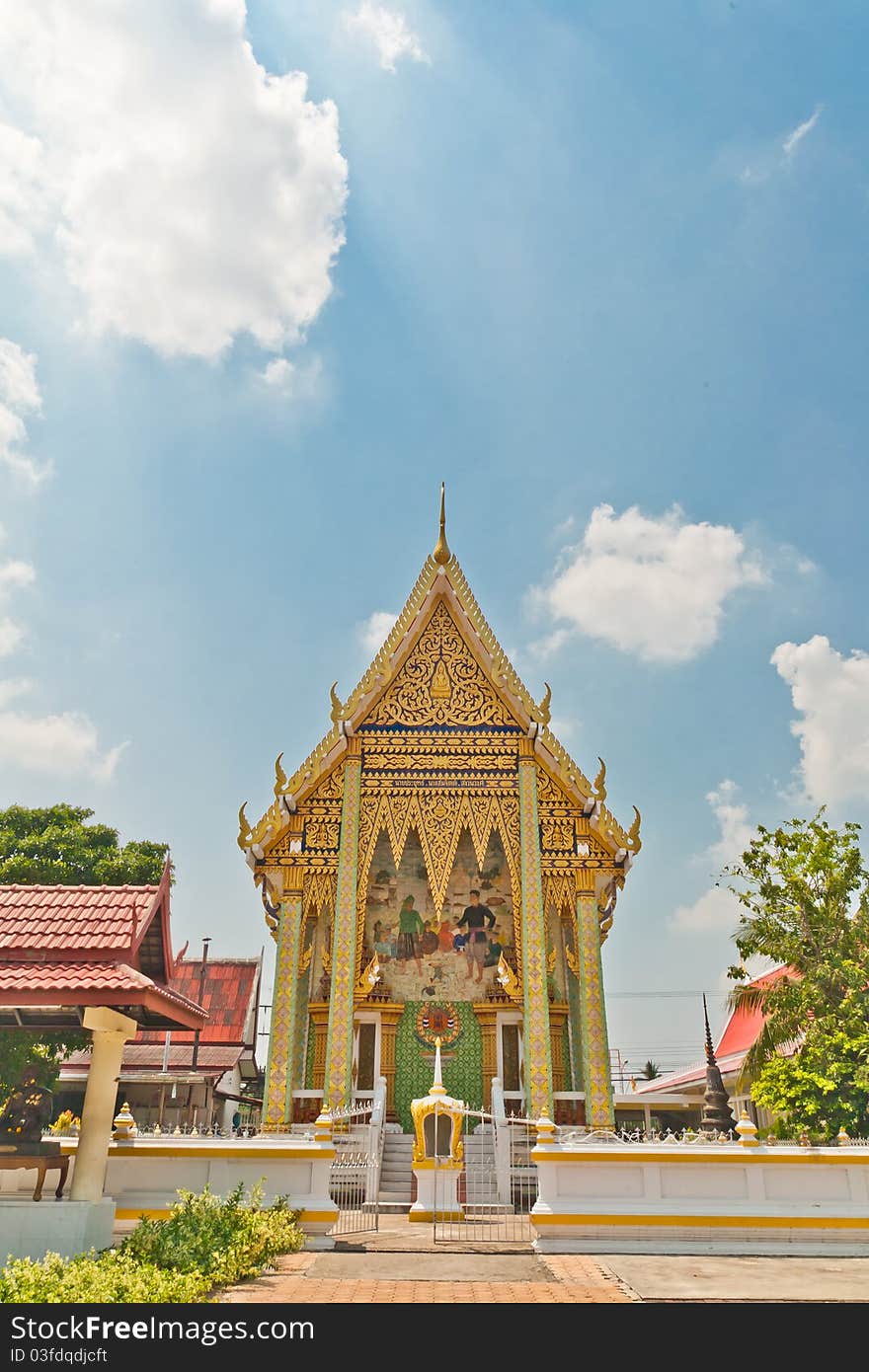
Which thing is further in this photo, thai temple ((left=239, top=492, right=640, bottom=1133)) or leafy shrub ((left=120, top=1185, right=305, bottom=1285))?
thai temple ((left=239, top=492, right=640, bottom=1133))

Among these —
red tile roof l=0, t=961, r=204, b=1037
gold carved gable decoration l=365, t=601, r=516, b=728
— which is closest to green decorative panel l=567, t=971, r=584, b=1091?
gold carved gable decoration l=365, t=601, r=516, b=728

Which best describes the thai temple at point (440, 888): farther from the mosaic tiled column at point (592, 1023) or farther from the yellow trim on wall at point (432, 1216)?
the yellow trim on wall at point (432, 1216)

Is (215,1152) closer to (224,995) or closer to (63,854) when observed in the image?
(63,854)

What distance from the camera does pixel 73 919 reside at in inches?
297

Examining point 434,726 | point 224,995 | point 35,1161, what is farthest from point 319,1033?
point 224,995

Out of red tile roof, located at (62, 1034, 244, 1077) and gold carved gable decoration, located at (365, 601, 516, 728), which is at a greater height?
gold carved gable decoration, located at (365, 601, 516, 728)

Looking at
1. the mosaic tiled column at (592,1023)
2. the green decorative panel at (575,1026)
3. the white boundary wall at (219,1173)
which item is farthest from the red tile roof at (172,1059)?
the white boundary wall at (219,1173)

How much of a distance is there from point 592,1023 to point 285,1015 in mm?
4685

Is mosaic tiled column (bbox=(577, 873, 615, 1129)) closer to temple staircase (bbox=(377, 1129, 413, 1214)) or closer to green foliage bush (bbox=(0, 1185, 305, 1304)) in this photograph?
temple staircase (bbox=(377, 1129, 413, 1214))

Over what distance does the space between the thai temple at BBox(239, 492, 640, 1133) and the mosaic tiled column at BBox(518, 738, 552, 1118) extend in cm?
3

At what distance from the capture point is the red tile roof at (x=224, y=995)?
23.9 m

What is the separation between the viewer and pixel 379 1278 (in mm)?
6695

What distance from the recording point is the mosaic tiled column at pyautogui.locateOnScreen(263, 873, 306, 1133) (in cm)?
1378
